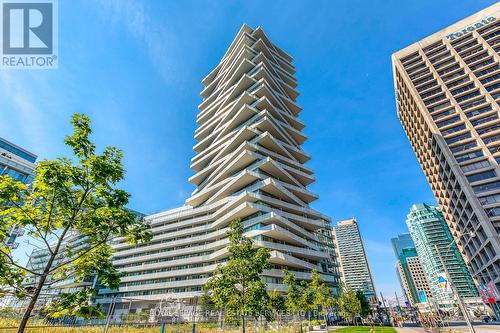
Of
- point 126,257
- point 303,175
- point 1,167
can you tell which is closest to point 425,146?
point 303,175

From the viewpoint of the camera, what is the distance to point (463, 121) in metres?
60.8

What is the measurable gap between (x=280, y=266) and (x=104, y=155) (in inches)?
1664

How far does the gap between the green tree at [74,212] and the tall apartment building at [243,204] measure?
116ft

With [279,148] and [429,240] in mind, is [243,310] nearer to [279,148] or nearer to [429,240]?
[279,148]

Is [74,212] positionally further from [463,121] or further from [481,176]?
[463,121]

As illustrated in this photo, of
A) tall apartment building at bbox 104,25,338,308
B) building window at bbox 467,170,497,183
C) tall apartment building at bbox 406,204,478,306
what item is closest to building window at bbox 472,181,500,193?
building window at bbox 467,170,497,183

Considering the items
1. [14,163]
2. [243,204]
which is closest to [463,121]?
[243,204]

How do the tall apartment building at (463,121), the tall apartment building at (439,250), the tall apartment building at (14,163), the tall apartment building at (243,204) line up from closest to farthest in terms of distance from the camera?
the tall apartment building at (243,204), the tall apartment building at (463,121), the tall apartment building at (14,163), the tall apartment building at (439,250)

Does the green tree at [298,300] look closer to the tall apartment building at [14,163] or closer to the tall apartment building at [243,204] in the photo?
the tall apartment building at [243,204]

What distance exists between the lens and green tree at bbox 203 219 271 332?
15.1 m

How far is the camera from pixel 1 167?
196 feet

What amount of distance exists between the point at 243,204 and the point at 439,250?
13346 cm

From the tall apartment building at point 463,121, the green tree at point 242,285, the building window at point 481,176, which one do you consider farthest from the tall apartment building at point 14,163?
the building window at point 481,176

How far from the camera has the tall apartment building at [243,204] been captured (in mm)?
46684
